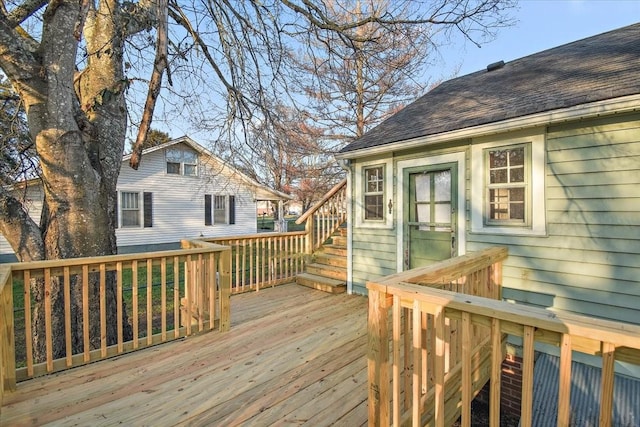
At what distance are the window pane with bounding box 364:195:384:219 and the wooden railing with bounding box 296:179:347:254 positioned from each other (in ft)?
3.50

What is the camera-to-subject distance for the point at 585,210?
334cm

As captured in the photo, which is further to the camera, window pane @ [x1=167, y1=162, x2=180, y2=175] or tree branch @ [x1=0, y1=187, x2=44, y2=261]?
window pane @ [x1=167, y1=162, x2=180, y2=175]

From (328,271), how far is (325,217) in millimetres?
1244

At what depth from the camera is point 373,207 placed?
5531 mm

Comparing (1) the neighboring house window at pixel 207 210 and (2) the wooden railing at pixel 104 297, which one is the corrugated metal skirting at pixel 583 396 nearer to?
(2) the wooden railing at pixel 104 297

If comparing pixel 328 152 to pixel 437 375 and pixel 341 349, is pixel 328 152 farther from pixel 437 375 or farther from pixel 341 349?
pixel 437 375

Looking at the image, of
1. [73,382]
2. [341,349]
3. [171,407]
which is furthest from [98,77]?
[341,349]

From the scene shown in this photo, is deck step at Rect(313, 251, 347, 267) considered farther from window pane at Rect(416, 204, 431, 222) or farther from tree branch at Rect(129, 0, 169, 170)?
tree branch at Rect(129, 0, 169, 170)

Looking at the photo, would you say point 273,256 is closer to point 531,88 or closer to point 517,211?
point 517,211

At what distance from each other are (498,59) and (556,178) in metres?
4.17

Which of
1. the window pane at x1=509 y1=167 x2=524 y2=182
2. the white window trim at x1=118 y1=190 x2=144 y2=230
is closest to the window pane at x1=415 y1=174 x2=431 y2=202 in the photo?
the window pane at x1=509 y1=167 x2=524 y2=182

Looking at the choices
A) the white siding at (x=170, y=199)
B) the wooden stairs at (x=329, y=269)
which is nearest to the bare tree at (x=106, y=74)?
the wooden stairs at (x=329, y=269)

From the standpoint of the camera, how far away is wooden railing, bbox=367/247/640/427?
128 centimetres

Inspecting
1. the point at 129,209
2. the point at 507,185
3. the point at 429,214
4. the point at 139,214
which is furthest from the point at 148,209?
the point at 507,185
